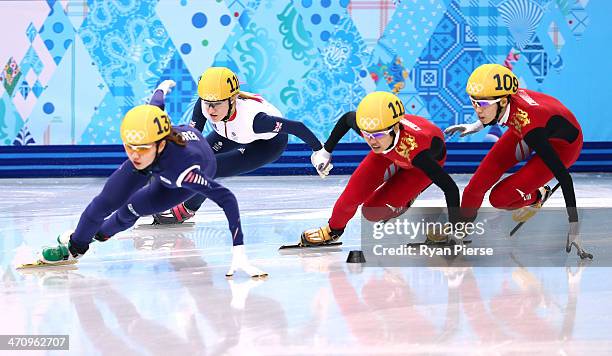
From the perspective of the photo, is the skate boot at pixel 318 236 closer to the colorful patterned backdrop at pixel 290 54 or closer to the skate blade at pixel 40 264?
the skate blade at pixel 40 264

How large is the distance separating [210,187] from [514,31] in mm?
6144

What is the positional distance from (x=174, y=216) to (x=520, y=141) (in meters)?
2.62

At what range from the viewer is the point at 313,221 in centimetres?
791

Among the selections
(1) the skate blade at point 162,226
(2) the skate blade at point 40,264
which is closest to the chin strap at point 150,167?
(2) the skate blade at point 40,264

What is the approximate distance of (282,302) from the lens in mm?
5207

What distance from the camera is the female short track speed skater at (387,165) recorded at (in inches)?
240

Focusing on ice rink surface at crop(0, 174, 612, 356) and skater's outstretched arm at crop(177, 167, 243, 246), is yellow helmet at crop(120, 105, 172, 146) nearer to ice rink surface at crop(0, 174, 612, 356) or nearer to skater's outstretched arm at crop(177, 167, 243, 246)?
skater's outstretched arm at crop(177, 167, 243, 246)

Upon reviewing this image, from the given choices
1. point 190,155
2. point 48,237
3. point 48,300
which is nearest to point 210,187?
point 190,155

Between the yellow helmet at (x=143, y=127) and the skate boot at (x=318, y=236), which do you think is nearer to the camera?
the yellow helmet at (x=143, y=127)

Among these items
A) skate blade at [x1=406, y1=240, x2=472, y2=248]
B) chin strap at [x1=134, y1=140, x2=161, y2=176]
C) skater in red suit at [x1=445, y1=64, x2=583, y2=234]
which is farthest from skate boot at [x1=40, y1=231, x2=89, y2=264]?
skater in red suit at [x1=445, y1=64, x2=583, y2=234]

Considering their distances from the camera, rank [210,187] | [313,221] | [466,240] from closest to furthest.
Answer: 1. [210,187]
2. [466,240]
3. [313,221]

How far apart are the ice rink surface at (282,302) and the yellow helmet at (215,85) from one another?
1.00 meters

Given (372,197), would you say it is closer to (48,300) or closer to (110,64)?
(48,300)

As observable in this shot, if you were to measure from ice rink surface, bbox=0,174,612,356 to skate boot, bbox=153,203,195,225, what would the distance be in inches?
9.9
